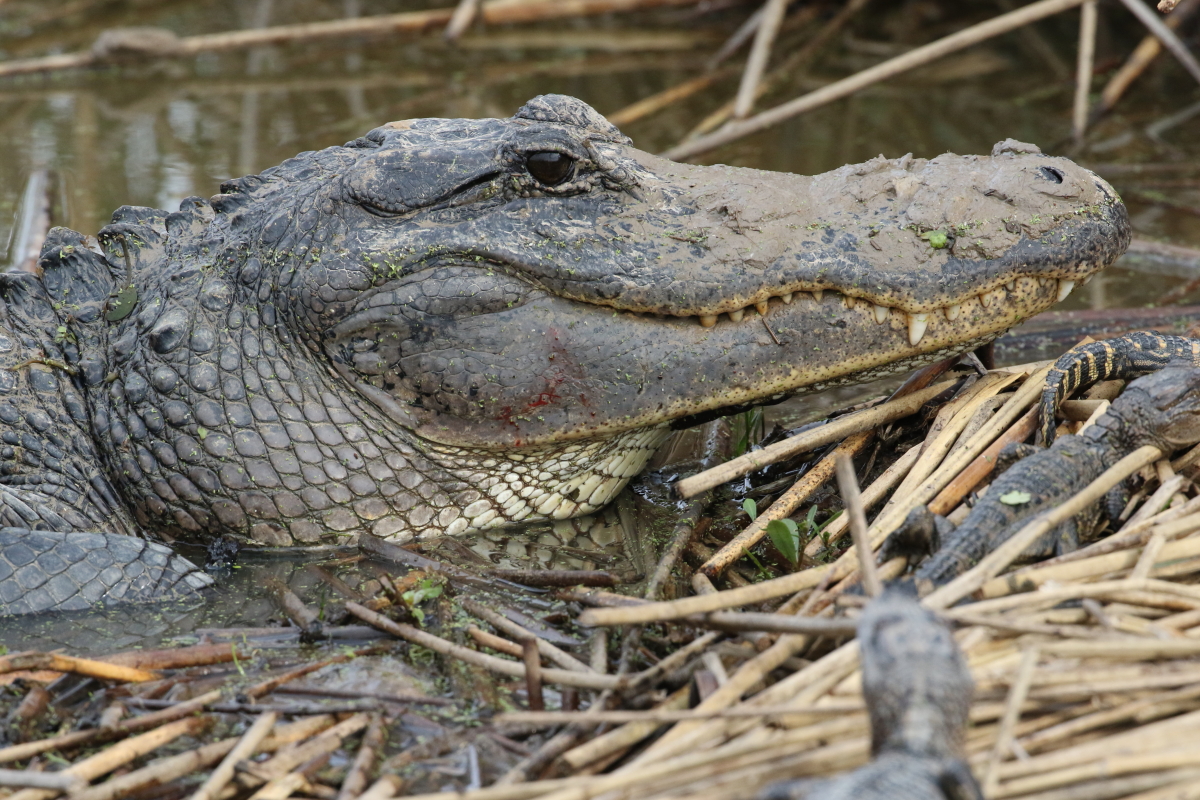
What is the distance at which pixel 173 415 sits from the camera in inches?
130

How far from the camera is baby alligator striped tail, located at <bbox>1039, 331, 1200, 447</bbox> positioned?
123 inches

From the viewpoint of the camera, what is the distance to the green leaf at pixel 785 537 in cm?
307

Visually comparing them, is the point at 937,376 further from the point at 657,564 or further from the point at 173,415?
the point at 173,415

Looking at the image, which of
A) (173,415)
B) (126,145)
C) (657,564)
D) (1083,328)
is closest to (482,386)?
(657,564)

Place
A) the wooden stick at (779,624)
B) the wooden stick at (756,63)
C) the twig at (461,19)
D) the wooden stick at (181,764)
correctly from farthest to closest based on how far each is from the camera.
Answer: the twig at (461,19), the wooden stick at (756,63), the wooden stick at (181,764), the wooden stick at (779,624)

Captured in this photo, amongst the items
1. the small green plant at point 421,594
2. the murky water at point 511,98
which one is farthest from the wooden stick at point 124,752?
the murky water at point 511,98

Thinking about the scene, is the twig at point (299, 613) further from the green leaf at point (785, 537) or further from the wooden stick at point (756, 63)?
the wooden stick at point (756, 63)

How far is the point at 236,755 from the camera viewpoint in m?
2.35

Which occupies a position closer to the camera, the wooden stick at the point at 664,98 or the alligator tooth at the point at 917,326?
the alligator tooth at the point at 917,326

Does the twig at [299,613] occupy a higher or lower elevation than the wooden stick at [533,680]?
higher

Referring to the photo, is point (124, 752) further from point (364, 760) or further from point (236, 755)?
point (364, 760)

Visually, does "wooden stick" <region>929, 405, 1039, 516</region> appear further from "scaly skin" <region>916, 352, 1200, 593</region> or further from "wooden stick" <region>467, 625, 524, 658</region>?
"wooden stick" <region>467, 625, 524, 658</region>

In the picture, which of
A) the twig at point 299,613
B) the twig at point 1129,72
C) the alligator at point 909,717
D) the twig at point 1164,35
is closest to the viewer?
the alligator at point 909,717

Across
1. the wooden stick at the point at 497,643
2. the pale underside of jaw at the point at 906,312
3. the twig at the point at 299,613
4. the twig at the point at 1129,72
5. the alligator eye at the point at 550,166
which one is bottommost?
the wooden stick at the point at 497,643
